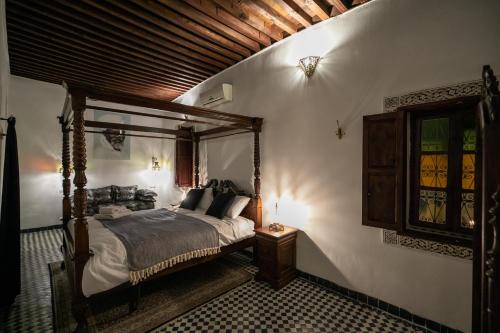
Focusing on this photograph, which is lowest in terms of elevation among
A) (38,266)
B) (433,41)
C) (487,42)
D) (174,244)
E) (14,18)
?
(38,266)

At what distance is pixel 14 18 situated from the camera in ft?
8.80

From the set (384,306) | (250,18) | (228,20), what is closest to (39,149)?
(228,20)

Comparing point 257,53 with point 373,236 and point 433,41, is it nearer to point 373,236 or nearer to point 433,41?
point 433,41

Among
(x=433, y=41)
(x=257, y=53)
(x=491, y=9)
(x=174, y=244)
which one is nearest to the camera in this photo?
(x=491, y=9)

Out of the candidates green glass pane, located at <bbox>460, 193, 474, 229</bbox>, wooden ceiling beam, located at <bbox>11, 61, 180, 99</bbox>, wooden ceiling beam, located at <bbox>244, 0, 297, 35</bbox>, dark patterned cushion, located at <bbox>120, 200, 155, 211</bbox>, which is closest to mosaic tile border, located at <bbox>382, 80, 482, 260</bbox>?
green glass pane, located at <bbox>460, 193, 474, 229</bbox>

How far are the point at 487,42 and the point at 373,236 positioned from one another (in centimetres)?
188

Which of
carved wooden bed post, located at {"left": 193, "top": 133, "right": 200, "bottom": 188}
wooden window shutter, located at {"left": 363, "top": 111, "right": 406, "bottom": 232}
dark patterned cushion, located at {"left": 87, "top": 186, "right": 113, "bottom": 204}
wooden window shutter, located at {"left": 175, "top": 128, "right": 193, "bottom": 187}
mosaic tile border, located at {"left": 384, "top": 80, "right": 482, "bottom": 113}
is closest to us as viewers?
mosaic tile border, located at {"left": 384, "top": 80, "right": 482, "bottom": 113}

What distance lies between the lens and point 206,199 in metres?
3.94

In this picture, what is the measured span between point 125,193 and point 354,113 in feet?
18.3

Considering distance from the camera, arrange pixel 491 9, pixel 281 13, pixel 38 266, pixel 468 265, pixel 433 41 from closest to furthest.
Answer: pixel 491 9, pixel 468 265, pixel 433 41, pixel 281 13, pixel 38 266

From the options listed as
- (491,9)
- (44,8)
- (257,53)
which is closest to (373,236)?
(491,9)

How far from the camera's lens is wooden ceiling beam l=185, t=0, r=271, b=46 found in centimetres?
254

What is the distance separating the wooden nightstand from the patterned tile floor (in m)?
0.10

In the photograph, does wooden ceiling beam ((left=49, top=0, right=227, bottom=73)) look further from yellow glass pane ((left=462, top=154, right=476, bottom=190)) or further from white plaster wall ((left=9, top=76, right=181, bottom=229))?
yellow glass pane ((left=462, top=154, right=476, bottom=190))
